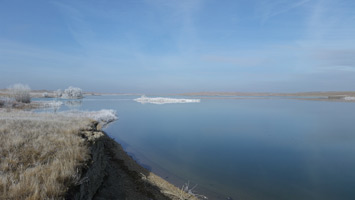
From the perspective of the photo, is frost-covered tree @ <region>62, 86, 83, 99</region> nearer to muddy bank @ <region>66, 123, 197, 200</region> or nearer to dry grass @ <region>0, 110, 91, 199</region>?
muddy bank @ <region>66, 123, 197, 200</region>

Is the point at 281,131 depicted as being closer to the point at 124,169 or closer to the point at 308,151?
the point at 308,151

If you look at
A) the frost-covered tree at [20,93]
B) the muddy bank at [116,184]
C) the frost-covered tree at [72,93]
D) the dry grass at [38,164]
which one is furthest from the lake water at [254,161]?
the frost-covered tree at [72,93]

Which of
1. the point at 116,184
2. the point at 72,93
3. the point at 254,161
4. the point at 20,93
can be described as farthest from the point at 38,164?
the point at 72,93

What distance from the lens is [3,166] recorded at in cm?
313

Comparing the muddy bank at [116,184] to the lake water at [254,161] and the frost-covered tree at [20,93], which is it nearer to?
the lake water at [254,161]

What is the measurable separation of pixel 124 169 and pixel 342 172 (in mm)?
8844

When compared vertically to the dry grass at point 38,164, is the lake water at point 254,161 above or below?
below

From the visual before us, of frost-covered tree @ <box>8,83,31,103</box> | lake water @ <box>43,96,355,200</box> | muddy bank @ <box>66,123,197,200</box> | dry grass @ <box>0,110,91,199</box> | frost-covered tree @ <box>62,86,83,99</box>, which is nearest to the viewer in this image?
dry grass @ <box>0,110,91,199</box>

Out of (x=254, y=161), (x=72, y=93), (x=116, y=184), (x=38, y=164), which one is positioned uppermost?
(x=38, y=164)

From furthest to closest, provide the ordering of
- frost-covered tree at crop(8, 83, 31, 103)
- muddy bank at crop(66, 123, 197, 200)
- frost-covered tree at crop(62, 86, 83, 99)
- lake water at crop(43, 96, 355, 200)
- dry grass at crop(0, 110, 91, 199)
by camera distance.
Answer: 1. frost-covered tree at crop(62, 86, 83, 99)
2. frost-covered tree at crop(8, 83, 31, 103)
3. lake water at crop(43, 96, 355, 200)
4. muddy bank at crop(66, 123, 197, 200)
5. dry grass at crop(0, 110, 91, 199)

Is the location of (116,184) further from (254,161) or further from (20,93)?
(20,93)

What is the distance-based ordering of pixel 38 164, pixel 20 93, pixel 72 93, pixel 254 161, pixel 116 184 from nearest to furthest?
1. pixel 38 164
2. pixel 116 184
3. pixel 254 161
4. pixel 20 93
5. pixel 72 93

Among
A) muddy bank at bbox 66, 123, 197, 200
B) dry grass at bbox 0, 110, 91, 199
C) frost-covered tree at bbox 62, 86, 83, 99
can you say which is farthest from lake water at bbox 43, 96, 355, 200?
frost-covered tree at bbox 62, 86, 83, 99

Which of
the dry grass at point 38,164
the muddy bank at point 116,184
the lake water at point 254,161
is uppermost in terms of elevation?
the dry grass at point 38,164
